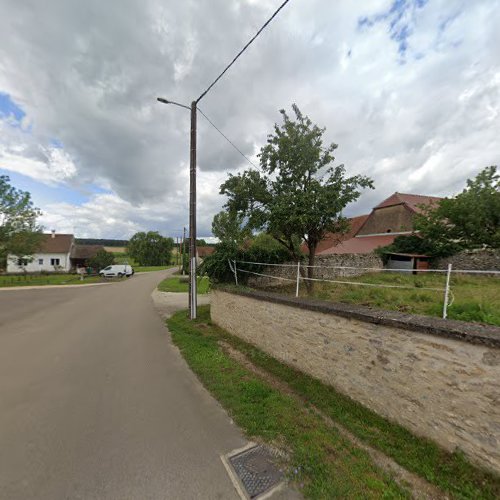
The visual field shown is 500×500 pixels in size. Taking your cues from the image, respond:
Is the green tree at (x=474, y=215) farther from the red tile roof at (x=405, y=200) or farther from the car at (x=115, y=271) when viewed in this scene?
the car at (x=115, y=271)

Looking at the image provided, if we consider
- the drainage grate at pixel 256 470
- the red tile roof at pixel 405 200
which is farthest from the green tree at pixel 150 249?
the drainage grate at pixel 256 470

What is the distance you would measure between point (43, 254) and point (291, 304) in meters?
45.7

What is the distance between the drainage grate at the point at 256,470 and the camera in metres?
2.39

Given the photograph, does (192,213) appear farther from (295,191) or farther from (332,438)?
(332,438)

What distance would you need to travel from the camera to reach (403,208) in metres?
23.4

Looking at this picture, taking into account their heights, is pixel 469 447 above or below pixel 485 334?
below

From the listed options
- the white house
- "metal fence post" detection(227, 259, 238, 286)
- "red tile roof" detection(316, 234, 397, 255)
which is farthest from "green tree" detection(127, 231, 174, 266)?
"metal fence post" detection(227, 259, 238, 286)

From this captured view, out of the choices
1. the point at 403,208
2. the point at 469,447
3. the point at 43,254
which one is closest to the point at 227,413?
the point at 469,447

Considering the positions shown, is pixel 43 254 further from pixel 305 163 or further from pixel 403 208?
pixel 403 208

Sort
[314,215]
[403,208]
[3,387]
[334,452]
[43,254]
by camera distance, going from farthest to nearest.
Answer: [43,254], [403,208], [314,215], [3,387], [334,452]

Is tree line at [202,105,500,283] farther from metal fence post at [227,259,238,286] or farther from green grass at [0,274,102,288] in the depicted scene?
green grass at [0,274,102,288]

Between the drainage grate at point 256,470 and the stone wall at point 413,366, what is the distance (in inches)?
75.1

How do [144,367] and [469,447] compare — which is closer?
[469,447]

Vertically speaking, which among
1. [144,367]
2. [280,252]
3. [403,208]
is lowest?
[144,367]
